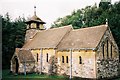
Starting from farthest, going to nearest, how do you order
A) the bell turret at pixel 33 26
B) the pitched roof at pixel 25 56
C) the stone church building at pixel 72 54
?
the bell turret at pixel 33 26
the pitched roof at pixel 25 56
the stone church building at pixel 72 54

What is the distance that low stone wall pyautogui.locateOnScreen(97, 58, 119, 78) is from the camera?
28.2 meters

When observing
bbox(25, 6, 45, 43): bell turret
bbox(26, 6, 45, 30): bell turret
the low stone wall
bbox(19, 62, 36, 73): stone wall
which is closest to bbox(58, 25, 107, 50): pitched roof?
the low stone wall

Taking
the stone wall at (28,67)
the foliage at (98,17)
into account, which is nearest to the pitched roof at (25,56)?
the stone wall at (28,67)

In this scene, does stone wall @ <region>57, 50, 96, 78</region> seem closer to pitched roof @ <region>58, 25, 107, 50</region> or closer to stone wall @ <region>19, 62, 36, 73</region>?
pitched roof @ <region>58, 25, 107, 50</region>

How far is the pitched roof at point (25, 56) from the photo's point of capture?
3599cm

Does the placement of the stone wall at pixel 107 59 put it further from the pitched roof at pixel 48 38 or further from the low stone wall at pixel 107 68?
the pitched roof at pixel 48 38

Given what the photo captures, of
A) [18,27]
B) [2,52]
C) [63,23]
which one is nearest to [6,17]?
[18,27]

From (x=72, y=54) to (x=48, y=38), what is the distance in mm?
8950

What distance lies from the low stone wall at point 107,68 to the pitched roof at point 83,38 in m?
2.86

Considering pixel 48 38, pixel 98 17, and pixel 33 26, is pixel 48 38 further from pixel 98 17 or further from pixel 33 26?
pixel 98 17

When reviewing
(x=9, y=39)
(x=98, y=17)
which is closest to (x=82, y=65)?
(x=9, y=39)

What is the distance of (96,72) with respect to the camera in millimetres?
27750

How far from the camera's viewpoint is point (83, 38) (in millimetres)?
31703

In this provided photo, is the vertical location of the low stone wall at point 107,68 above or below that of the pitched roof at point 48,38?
below
